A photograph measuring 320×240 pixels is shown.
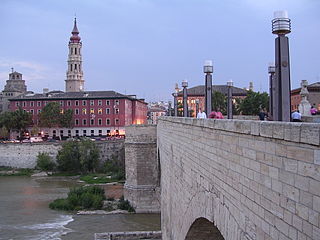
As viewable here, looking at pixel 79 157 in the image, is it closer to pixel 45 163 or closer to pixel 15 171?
pixel 45 163

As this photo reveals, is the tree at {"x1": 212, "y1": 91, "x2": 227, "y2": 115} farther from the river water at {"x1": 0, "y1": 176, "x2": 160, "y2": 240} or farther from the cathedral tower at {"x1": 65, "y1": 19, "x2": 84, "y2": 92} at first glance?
the cathedral tower at {"x1": 65, "y1": 19, "x2": 84, "y2": 92}

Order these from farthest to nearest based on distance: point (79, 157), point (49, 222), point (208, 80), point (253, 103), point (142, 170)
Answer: point (79, 157) < point (253, 103) < point (142, 170) < point (49, 222) < point (208, 80)

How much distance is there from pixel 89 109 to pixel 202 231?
67.4 metres

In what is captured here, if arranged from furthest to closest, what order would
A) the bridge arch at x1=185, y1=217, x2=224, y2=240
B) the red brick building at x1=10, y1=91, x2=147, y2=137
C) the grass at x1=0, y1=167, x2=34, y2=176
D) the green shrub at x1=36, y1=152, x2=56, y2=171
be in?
the red brick building at x1=10, y1=91, x2=147, y2=137
the green shrub at x1=36, y1=152, x2=56, y2=171
the grass at x1=0, y1=167, x2=34, y2=176
the bridge arch at x1=185, y1=217, x2=224, y2=240

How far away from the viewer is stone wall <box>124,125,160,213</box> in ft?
104

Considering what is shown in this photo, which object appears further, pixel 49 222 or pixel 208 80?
pixel 49 222

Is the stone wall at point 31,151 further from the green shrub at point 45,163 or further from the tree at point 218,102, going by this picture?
the tree at point 218,102

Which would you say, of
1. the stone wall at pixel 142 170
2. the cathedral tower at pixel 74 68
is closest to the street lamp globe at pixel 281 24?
the stone wall at pixel 142 170

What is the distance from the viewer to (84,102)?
77.3 m

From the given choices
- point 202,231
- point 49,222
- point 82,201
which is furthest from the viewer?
point 82,201

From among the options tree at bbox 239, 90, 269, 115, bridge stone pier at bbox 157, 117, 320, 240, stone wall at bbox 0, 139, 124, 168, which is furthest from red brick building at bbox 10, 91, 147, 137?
bridge stone pier at bbox 157, 117, 320, 240

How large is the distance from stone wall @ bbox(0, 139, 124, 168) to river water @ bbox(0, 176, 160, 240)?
19391 millimetres

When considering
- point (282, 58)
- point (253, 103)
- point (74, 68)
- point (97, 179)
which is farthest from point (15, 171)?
point (282, 58)

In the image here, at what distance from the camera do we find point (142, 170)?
3247cm
